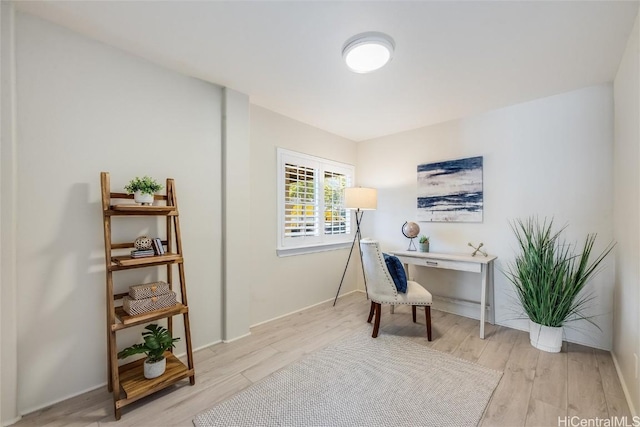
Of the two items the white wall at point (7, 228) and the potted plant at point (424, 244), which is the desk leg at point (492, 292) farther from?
the white wall at point (7, 228)

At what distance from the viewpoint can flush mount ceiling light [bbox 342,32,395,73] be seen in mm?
1702

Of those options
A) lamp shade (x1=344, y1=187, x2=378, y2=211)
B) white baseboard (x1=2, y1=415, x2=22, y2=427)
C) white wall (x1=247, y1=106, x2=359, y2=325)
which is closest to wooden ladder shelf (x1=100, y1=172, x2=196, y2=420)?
white baseboard (x1=2, y1=415, x2=22, y2=427)

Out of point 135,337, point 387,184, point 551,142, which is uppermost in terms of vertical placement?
point 551,142

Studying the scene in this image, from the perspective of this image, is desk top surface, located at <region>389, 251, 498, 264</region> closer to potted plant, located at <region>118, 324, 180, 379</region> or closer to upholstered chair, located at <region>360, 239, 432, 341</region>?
upholstered chair, located at <region>360, 239, 432, 341</region>

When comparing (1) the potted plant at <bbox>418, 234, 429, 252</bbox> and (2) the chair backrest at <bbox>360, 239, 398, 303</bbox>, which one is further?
(1) the potted plant at <bbox>418, 234, 429, 252</bbox>

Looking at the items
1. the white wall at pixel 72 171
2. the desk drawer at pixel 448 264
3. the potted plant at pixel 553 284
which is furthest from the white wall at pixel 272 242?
the potted plant at pixel 553 284

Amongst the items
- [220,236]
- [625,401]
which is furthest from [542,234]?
[220,236]

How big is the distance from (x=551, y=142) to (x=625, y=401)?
7.05 ft

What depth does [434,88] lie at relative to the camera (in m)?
2.43

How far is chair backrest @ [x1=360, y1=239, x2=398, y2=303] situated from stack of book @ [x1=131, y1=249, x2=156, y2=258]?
1814 mm

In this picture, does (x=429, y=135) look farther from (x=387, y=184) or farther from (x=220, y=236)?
(x=220, y=236)

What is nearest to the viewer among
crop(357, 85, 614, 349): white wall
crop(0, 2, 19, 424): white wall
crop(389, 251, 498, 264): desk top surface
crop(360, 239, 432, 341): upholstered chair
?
crop(0, 2, 19, 424): white wall

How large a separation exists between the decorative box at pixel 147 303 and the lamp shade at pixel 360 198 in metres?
2.32

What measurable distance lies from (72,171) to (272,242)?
1.80 meters
